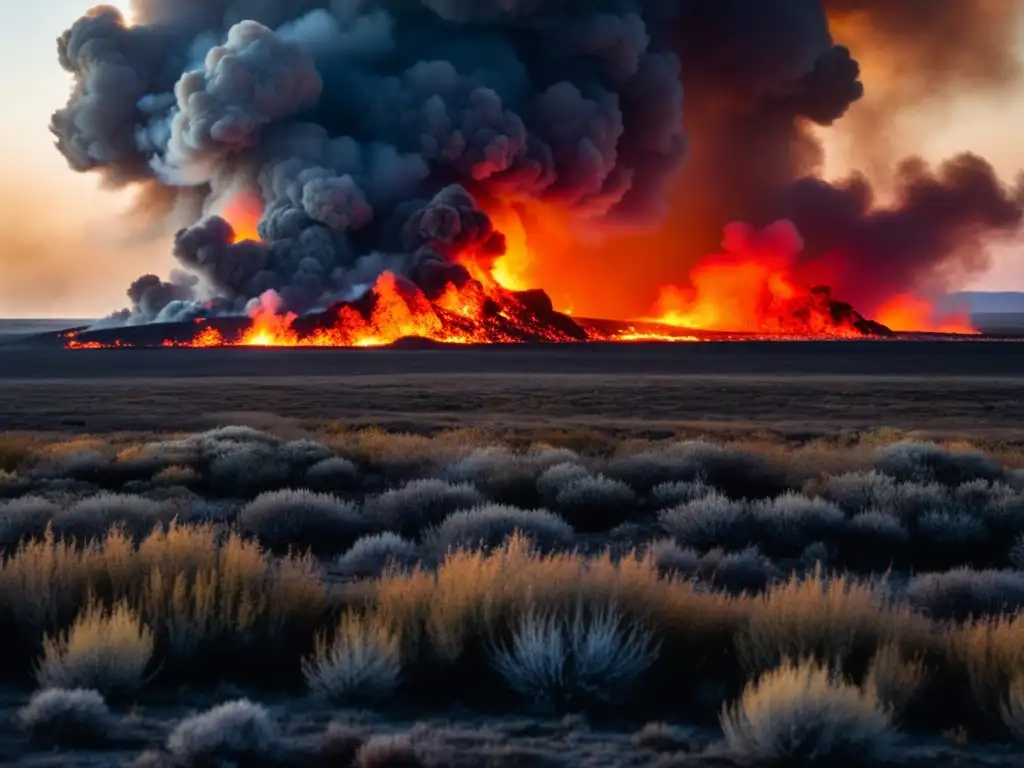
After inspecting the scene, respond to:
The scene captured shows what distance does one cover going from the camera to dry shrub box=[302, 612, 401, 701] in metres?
6.20

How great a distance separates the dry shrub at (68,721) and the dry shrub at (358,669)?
1.18 m

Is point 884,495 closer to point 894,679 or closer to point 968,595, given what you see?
point 968,595

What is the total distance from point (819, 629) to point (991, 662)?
0.97 m

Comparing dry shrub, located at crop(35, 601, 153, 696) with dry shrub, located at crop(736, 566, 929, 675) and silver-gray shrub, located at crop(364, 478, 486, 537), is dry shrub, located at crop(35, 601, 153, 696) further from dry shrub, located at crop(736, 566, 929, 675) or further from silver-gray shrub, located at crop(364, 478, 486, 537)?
silver-gray shrub, located at crop(364, 478, 486, 537)

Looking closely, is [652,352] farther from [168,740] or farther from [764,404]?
[168,740]

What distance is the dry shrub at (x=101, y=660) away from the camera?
612 centimetres

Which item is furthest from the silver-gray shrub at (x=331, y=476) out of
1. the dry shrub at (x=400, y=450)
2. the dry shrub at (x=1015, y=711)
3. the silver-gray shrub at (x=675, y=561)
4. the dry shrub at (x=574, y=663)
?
the dry shrub at (x=1015, y=711)

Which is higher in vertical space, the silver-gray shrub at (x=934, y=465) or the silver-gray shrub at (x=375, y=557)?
the silver-gray shrub at (x=934, y=465)

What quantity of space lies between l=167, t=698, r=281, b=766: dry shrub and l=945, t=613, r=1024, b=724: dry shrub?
3.83 meters

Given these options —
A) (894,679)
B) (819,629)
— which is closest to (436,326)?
(819,629)

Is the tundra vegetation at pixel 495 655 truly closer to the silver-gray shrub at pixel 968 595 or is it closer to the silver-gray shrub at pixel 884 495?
the silver-gray shrub at pixel 968 595

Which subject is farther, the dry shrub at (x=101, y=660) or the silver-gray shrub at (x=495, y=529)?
the silver-gray shrub at (x=495, y=529)

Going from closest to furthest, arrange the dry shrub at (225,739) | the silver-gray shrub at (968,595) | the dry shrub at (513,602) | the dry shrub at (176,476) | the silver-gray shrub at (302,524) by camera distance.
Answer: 1. the dry shrub at (225,739)
2. the dry shrub at (513,602)
3. the silver-gray shrub at (968,595)
4. the silver-gray shrub at (302,524)
5. the dry shrub at (176,476)

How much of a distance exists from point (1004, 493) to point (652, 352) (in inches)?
3104
